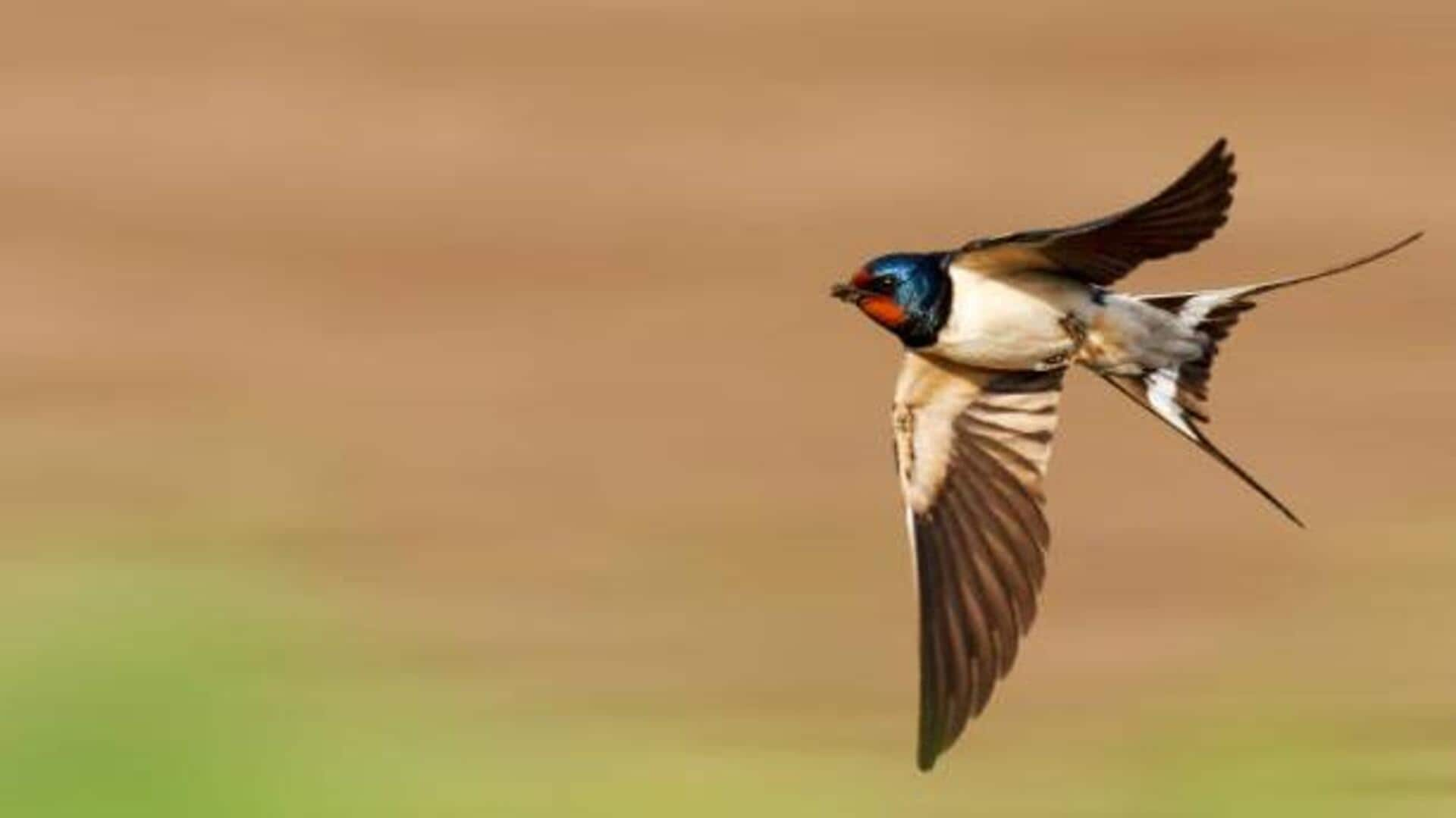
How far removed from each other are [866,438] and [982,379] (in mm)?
2521

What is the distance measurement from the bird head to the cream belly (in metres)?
0.01

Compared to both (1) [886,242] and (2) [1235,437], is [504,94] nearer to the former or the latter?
(1) [886,242]

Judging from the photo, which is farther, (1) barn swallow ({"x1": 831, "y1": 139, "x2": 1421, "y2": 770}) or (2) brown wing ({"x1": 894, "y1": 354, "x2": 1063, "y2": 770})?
(2) brown wing ({"x1": 894, "y1": 354, "x2": 1063, "y2": 770})

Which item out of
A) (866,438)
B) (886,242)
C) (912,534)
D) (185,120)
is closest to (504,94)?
(185,120)

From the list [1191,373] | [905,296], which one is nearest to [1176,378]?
[1191,373]

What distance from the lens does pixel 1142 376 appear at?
16.5ft

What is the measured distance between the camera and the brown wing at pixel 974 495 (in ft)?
17.1

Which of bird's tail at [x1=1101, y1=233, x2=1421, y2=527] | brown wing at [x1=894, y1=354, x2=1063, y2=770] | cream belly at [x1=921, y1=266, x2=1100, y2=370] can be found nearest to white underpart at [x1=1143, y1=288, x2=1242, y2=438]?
bird's tail at [x1=1101, y1=233, x2=1421, y2=527]

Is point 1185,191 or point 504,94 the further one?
point 504,94

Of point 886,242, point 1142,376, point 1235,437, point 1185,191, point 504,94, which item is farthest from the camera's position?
point 504,94

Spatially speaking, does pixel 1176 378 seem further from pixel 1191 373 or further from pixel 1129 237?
pixel 1129 237

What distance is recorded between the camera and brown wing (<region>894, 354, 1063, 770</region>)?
521 cm

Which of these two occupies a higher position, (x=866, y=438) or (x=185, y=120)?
(x=185, y=120)

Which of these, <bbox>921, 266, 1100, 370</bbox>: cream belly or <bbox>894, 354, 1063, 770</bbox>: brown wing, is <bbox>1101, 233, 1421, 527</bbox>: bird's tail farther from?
<bbox>894, 354, 1063, 770</bbox>: brown wing
